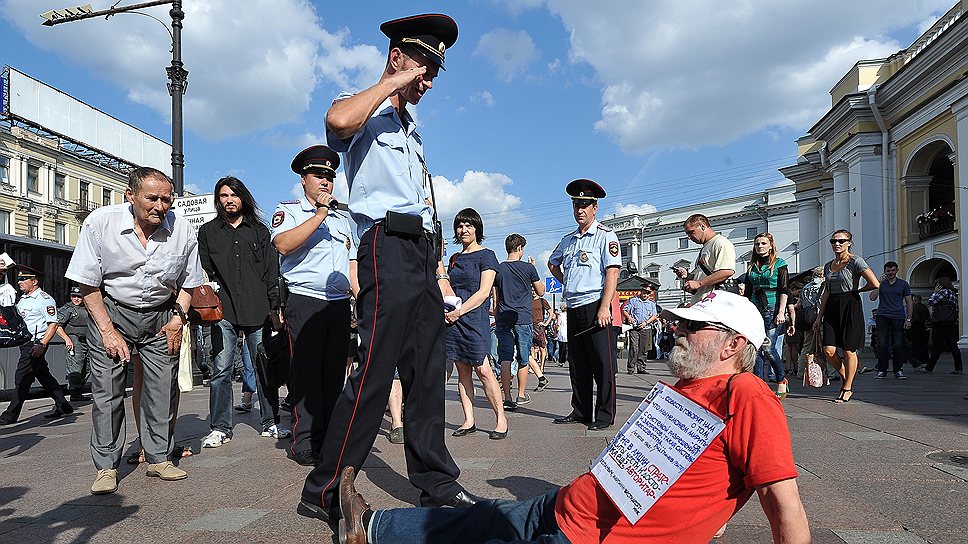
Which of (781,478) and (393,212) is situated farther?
(393,212)

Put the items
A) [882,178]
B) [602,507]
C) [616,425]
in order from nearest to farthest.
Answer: [602,507] < [616,425] < [882,178]

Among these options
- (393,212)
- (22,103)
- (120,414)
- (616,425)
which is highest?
(22,103)

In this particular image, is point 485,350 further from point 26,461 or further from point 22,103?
point 22,103

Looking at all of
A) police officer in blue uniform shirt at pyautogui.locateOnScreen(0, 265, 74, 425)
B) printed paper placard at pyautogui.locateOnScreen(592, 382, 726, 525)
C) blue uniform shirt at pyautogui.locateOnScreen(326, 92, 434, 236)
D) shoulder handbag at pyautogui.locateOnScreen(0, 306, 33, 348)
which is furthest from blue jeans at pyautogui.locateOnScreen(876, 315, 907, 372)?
shoulder handbag at pyautogui.locateOnScreen(0, 306, 33, 348)

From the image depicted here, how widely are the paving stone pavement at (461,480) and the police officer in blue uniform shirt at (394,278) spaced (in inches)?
16.4

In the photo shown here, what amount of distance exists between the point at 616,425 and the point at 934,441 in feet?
7.97

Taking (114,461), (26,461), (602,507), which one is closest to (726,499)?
(602,507)

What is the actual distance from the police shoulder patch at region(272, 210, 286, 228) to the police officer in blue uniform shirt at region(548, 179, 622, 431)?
Answer: 8.46ft

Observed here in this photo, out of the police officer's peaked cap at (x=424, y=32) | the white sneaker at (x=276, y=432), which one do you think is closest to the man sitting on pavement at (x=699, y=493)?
the police officer's peaked cap at (x=424, y=32)

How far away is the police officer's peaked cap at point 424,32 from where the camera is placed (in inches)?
123

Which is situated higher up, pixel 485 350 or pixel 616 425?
pixel 485 350

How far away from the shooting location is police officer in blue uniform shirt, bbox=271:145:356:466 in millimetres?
4613

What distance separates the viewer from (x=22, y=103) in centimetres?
4559

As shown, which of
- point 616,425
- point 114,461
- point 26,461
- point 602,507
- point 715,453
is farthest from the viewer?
point 616,425
